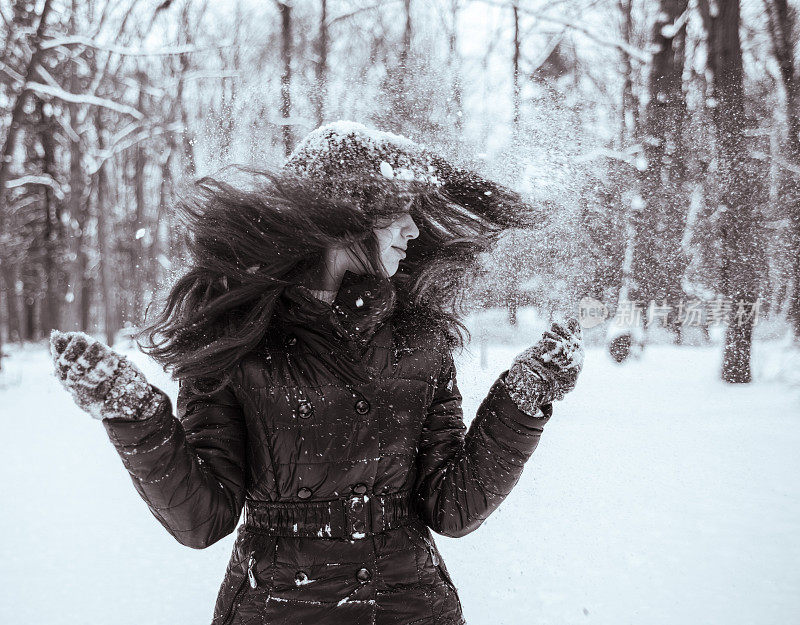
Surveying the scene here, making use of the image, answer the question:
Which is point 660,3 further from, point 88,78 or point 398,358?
point 88,78

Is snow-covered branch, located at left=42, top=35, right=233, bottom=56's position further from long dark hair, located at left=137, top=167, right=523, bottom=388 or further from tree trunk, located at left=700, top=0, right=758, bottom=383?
long dark hair, located at left=137, top=167, right=523, bottom=388

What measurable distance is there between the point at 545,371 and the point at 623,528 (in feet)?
6.51

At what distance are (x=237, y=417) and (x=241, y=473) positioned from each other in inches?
4.9

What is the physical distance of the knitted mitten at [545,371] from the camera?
1376mm

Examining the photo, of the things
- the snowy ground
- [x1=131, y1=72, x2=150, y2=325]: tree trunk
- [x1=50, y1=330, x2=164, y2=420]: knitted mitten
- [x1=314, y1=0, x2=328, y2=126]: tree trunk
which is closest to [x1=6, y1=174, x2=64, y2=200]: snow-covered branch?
[x1=131, y1=72, x2=150, y2=325]: tree trunk

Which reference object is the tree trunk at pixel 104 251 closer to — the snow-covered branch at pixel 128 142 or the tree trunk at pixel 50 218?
the snow-covered branch at pixel 128 142

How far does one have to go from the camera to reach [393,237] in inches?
62.7

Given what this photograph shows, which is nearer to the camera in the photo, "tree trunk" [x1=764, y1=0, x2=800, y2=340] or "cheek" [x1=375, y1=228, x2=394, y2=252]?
"cheek" [x1=375, y1=228, x2=394, y2=252]

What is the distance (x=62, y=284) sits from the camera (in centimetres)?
2236

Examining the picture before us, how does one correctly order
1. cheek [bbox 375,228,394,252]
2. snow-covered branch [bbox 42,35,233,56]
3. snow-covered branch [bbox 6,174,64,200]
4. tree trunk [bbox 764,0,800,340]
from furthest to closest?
snow-covered branch [bbox 6,174,64,200] < snow-covered branch [bbox 42,35,233,56] < tree trunk [bbox 764,0,800,340] < cheek [bbox 375,228,394,252]

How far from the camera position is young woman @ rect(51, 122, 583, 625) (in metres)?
1.34

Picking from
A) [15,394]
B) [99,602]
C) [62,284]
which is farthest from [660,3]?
[62,284]

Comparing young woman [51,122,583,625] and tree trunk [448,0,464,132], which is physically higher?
tree trunk [448,0,464,132]

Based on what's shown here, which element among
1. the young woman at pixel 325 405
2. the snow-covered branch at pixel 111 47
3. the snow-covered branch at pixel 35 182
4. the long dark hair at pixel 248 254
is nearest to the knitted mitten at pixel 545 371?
the young woman at pixel 325 405
